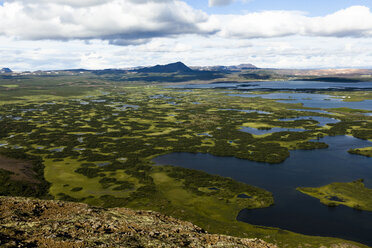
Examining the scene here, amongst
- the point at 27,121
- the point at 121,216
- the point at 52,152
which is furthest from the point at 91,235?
the point at 27,121

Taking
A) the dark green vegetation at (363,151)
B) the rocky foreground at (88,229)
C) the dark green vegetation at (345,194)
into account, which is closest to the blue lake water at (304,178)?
the dark green vegetation at (345,194)

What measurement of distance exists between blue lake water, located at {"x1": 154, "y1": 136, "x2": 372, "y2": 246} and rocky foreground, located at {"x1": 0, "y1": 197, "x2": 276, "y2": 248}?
24.1 m

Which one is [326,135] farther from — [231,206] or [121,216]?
[121,216]

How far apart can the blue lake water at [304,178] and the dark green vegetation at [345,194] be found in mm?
2186

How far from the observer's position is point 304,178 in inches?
3521

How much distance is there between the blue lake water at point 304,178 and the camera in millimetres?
62991

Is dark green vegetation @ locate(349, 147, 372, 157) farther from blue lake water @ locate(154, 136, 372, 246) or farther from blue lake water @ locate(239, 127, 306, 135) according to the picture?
blue lake water @ locate(239, 127, 306, 135)

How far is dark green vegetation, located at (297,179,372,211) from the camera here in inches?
2830

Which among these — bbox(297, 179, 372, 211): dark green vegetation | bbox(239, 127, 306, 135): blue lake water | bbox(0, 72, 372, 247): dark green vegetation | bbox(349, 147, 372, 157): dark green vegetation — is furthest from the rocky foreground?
bbox(239, 127, 306, 135): blue lake water

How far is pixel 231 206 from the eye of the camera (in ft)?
237

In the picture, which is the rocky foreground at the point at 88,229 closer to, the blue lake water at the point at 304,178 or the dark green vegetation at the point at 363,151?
the blue lake water at the point at 304,178

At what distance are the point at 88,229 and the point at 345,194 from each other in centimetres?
7076

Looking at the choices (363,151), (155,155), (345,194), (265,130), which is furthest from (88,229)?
(265,130)

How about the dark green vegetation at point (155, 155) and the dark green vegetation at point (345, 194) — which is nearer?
the dark green vegetation at point (155, 155)
